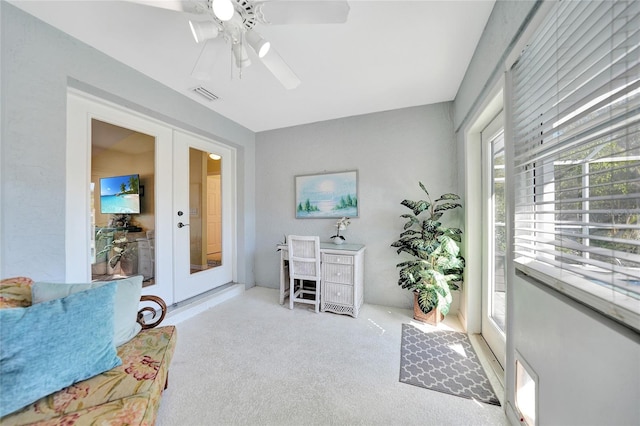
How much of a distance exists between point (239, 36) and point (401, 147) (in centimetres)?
210

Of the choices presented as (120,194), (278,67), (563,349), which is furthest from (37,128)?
(563,349)

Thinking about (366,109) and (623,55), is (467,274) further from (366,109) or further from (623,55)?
(366,109)

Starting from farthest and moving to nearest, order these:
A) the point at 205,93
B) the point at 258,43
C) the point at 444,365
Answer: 1. the point at 205,93
2. the point at 444,365
3. the point at 258,43

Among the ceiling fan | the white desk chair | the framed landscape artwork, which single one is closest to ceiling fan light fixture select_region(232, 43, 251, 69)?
the ceiling fan

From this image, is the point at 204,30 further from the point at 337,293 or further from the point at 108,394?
the point at 337,293

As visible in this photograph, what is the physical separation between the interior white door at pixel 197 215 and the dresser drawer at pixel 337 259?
164 centimetres

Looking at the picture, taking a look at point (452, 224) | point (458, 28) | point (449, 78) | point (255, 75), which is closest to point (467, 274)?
point (452, 224)

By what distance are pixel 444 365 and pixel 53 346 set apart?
2.31 metres

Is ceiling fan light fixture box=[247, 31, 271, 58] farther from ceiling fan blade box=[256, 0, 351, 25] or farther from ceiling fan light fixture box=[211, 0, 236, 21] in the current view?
ceiling fan light fixture box=[211, 0, 236, 21]

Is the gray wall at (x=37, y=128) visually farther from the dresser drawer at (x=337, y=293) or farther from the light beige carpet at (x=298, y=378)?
the dresser drawer at (x=337, y=293)

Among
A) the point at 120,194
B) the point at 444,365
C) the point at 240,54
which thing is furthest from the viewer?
the point at 120,194

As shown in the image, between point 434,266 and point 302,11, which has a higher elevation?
point 302,11

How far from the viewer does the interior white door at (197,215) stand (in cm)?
271

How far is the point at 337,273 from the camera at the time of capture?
2.60 metres
